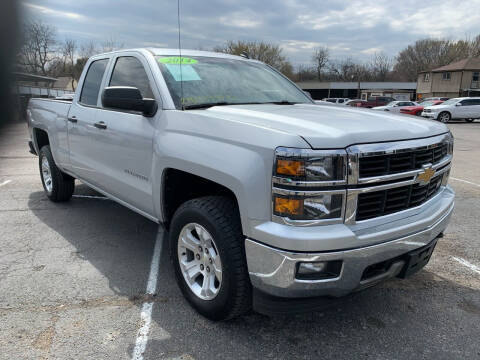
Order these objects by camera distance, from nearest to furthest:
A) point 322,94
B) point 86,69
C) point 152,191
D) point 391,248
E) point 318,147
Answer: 1. point 318,147
2. point 391,248
3. point 152,191
4. point 86,69
5. point 322,94

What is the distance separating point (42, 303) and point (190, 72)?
2.23m

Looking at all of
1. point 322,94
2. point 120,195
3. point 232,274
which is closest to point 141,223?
point 120,195

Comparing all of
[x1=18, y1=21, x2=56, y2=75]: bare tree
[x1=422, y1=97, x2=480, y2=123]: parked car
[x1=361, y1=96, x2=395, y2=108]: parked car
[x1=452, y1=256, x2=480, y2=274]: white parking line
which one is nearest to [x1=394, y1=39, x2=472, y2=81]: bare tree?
[x1=361, y1=96, x2=395, y2=108]: parked car

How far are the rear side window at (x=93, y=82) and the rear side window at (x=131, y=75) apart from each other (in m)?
0.37

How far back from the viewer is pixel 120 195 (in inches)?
148

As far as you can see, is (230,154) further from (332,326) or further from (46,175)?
(46,175)

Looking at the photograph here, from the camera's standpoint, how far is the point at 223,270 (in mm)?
2463

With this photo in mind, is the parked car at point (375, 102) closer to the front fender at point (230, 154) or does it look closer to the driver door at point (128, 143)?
the driver door at point (128, 143)

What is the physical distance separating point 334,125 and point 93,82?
125 inches

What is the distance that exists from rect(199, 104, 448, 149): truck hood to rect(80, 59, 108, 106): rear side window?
6.37ft

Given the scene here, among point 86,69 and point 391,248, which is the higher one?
point 86,69

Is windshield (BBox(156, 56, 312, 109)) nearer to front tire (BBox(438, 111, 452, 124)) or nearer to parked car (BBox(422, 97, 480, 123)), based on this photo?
parked car (BBox(422, 97, 480, 123))

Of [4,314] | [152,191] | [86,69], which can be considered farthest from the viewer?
[86,69]

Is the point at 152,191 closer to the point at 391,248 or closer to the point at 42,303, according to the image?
the point at 42,303
